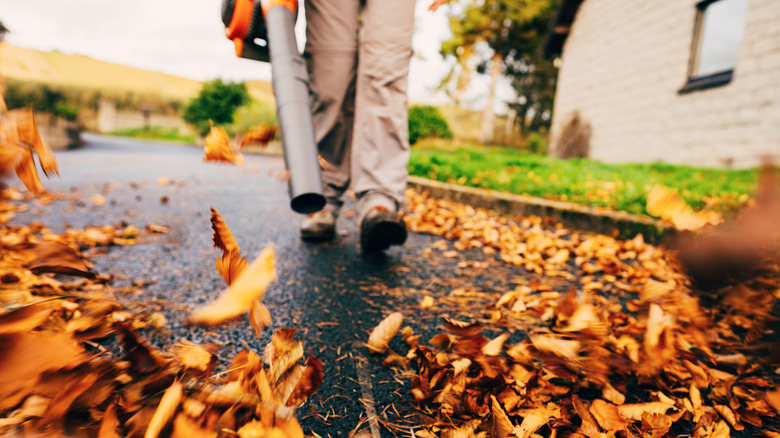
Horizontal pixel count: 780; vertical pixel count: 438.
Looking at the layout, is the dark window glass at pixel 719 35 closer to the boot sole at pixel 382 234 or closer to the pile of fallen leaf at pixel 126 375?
the boot sole at pixel 382 234

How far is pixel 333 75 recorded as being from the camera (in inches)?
80.0

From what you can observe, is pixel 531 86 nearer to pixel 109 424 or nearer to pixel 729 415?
pixel 729 415

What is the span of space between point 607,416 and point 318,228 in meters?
1.59

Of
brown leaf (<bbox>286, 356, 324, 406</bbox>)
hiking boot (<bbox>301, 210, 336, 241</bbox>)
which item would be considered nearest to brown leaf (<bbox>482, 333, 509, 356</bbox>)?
brown leaf (<bbox>286, 356, 324, 406</bbox>)

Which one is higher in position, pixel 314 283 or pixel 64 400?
pixel 64 400

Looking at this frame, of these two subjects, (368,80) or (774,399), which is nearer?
(774,399)

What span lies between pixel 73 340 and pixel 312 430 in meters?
0.40

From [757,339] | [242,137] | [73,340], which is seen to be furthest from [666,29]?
[73,340]

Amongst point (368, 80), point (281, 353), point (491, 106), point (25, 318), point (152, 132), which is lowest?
point (281, 353)

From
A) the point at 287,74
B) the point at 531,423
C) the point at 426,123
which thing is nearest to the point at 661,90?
the point at 426,123

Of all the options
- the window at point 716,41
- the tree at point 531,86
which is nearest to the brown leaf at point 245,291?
the window at point 716,41

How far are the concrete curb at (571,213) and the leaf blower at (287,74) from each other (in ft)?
6.72

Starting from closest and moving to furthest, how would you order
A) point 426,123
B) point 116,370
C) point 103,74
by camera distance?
point 116,370 → point 426,123 → point 103,74

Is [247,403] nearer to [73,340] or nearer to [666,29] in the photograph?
[73,340]
